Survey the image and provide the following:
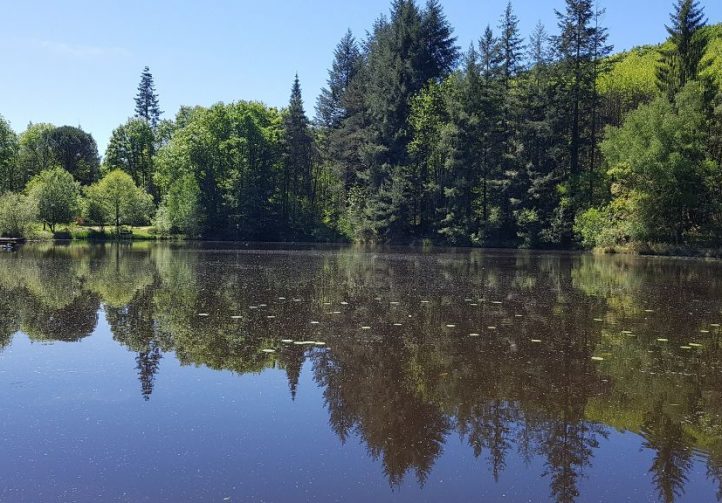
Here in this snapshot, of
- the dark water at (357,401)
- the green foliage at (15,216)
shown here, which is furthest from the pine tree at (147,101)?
the dark water at (357,401)

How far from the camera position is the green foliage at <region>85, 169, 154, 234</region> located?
64500mm

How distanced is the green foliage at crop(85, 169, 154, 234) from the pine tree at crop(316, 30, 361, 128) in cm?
2433

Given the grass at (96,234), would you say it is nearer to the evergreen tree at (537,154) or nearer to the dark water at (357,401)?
the evergreen tree at (537,154)

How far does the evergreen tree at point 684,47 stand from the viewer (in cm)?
4272

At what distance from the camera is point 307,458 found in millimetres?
5027

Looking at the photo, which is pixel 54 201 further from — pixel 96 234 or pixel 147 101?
pixel 147 101

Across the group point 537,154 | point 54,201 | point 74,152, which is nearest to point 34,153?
point 74,152

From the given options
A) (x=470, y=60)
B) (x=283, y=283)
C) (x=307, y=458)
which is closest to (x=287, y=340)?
(x=307, y=458)

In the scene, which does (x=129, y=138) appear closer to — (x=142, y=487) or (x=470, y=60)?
(x=470, y=60)

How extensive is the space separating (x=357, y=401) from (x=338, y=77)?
6800 cm

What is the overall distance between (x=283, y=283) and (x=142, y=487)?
47.3ft

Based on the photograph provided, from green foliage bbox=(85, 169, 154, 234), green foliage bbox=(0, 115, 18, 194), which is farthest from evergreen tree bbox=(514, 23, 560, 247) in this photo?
green foliage bbox=(0, 115, 18, 194)

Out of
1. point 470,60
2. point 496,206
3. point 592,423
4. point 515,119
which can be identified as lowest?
point 592,423

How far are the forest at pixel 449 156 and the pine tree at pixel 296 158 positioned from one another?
181 millimetres
